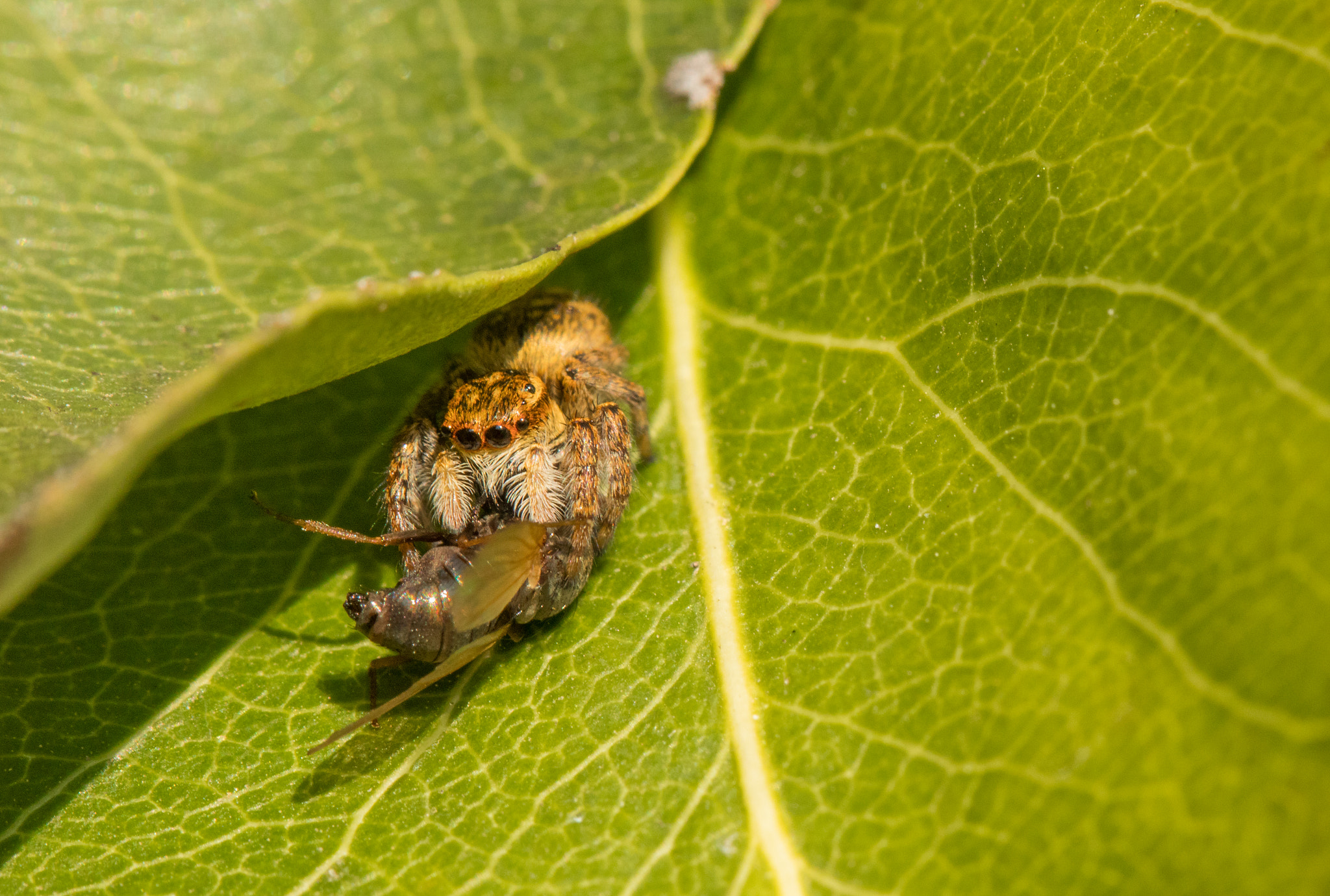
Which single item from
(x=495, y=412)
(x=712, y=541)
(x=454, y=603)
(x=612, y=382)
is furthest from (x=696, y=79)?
(x=454, y=603)

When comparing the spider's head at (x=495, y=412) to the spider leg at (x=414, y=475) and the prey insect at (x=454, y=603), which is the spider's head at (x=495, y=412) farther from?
the prey insect at (x=454, y=603)

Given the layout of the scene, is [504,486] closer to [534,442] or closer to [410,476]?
[534,442]

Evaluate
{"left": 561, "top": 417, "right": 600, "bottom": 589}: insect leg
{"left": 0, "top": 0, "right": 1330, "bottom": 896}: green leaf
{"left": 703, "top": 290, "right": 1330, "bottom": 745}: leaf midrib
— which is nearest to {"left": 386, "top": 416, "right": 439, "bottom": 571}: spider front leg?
{"left": 0, "top": 0, "right": 1330, "bottom": 896}: green leaf

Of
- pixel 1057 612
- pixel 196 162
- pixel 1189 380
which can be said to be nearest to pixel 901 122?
pixel 1189 380

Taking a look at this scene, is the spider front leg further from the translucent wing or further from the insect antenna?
the translucent wing

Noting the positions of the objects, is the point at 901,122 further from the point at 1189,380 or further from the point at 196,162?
the point at 196,162

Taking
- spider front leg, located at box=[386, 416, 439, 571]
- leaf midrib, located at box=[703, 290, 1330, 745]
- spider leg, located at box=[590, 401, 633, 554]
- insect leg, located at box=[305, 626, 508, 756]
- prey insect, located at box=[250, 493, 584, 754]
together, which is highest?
spider front leg, located at box=[386, 416, 439, 571]

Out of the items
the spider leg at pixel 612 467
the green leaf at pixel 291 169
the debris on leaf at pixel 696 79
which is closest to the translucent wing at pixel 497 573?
the spider leg at pixel 612 467
